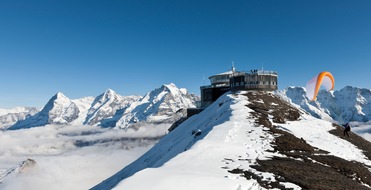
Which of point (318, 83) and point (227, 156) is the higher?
point (318, 83)

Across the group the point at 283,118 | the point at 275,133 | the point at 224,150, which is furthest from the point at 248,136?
the point at 283,118

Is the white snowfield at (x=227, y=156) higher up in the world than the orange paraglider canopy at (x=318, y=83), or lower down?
lower down

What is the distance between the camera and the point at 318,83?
35.6 m

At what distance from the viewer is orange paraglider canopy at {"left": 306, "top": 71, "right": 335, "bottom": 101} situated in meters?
34.6

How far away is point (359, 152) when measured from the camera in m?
30.9

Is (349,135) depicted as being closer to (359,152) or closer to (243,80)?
(359,152)

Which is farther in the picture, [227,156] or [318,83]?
[318,83]

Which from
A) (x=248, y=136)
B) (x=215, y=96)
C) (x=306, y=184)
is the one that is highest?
(x=215, y=96)

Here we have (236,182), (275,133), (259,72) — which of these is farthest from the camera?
(259,72)

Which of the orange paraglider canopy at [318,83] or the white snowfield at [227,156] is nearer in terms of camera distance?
the white snowfield at [227,156]

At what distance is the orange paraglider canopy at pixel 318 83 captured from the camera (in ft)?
114

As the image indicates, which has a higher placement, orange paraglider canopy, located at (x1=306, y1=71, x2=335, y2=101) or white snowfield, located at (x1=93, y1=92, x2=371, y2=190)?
orange paraglider canopy, located at (x1=306, y1=71, x2=335, y2=101)

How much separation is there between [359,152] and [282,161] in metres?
14.6

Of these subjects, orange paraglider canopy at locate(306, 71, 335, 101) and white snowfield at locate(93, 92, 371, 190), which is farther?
orange paraglider canopy at locate(306, 71, 335, 101)
